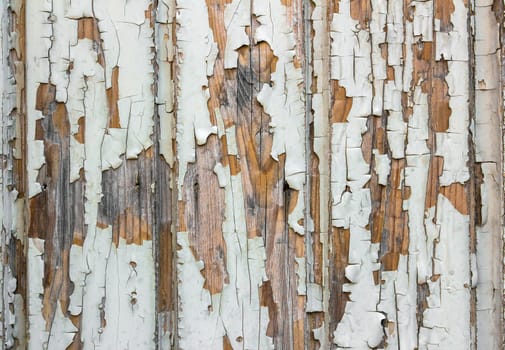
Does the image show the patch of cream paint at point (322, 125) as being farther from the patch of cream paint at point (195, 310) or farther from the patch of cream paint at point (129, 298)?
the patch of cream paint at point (129, 298)

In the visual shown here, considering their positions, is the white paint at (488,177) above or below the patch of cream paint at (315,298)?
above

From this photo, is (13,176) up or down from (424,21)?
down

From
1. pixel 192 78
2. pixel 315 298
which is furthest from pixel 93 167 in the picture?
pixel 315 298

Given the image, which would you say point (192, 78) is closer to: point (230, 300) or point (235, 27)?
point (235, 27)

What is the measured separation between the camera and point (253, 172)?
962mm

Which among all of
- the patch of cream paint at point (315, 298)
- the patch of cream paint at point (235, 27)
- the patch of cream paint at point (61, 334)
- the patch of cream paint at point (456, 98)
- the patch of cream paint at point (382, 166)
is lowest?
the patch of cream paint at point (61, 334)

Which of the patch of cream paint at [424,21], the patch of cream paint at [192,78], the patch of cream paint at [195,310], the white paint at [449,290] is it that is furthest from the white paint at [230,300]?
the patch of cream paint at [424,21]

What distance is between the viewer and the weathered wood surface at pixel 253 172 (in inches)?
37.5

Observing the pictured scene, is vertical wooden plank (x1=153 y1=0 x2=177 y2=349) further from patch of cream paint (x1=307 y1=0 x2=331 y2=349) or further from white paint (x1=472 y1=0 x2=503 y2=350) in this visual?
white paint (x1=472 y1=0 x2=503 y2=350)

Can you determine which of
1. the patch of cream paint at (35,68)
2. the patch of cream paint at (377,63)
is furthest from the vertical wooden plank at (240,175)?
the patch of cream paint at (35,68)

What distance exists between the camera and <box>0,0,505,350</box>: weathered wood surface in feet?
3.13

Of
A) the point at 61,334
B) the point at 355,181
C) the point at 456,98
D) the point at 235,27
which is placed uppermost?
the point at 235,27

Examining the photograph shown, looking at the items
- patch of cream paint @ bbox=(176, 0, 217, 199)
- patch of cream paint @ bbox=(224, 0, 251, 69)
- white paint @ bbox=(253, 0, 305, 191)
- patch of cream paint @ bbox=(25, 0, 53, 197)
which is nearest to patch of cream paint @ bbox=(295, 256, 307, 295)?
white paint @ bbox=(253, 0, 305, 191)

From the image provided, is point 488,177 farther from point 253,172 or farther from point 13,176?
point 13,176
